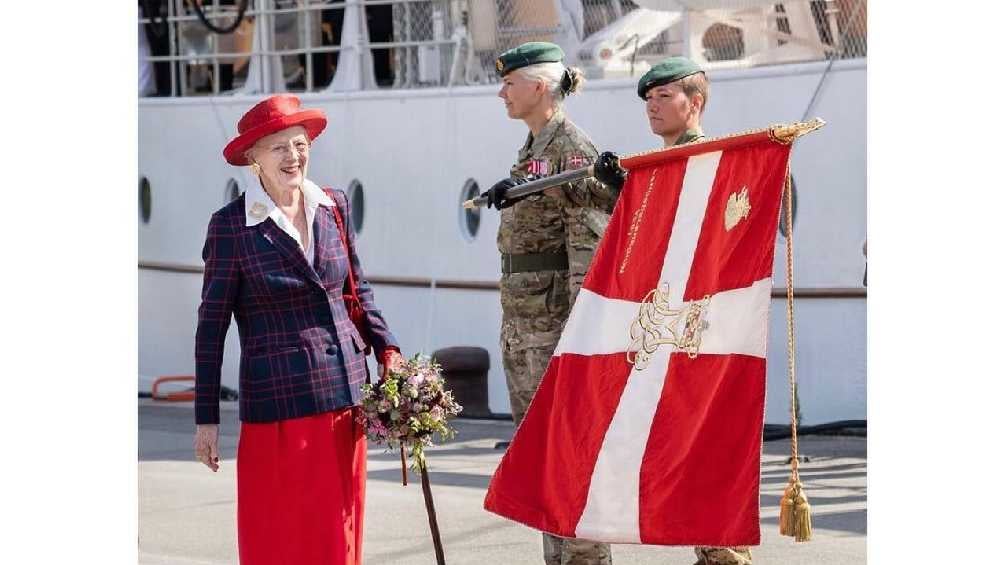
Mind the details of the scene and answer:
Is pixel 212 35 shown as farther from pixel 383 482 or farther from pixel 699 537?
pixel 699 537

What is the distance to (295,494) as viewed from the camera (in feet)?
19.9

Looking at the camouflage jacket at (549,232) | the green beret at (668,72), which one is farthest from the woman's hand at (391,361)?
the green beret at (668,72)

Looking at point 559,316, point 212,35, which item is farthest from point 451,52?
point 559,316

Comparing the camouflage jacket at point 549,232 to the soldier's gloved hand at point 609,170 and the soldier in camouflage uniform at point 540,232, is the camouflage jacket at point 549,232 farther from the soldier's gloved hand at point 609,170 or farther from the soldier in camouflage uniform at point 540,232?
the soldier's gloved hand at point 609,170

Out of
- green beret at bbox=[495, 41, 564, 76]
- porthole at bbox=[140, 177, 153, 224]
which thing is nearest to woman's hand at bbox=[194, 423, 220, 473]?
green beret at bbox=[495, 41, 564, 76]

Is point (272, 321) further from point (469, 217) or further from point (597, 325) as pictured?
point (469, 217)

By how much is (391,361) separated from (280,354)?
16.3 inches

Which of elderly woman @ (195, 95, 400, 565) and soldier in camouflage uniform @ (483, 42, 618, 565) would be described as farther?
soldier in camouflage uniform @ (483, 42, 618, 565)

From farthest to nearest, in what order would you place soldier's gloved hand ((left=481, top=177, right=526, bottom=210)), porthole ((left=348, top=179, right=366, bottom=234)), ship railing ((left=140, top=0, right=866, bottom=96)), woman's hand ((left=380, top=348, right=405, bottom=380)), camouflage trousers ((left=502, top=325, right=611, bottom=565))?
porthole ((left=348, top=179, right=366, bottom=234)), ship railing ((left=140, top=0, right=866, bottom=96)), camouflage trousers ((left=502, top=325, right=611, bottom=565)), soldier's gloved hand ((left=481, top=177, right=526, bottom=210)), woman's hand ((left=380, top=348, right=405, bottom=380))

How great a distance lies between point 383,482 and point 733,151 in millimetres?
5362

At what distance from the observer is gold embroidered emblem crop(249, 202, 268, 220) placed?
19.8ft

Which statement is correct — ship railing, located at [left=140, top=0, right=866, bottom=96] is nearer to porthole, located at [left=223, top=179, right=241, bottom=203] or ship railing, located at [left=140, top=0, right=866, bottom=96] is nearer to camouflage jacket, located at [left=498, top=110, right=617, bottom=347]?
porthole, located at [left=223, top=179, right=241, bottom=203]

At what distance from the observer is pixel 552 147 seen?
22.3ft

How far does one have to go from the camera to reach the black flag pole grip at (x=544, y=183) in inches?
249
